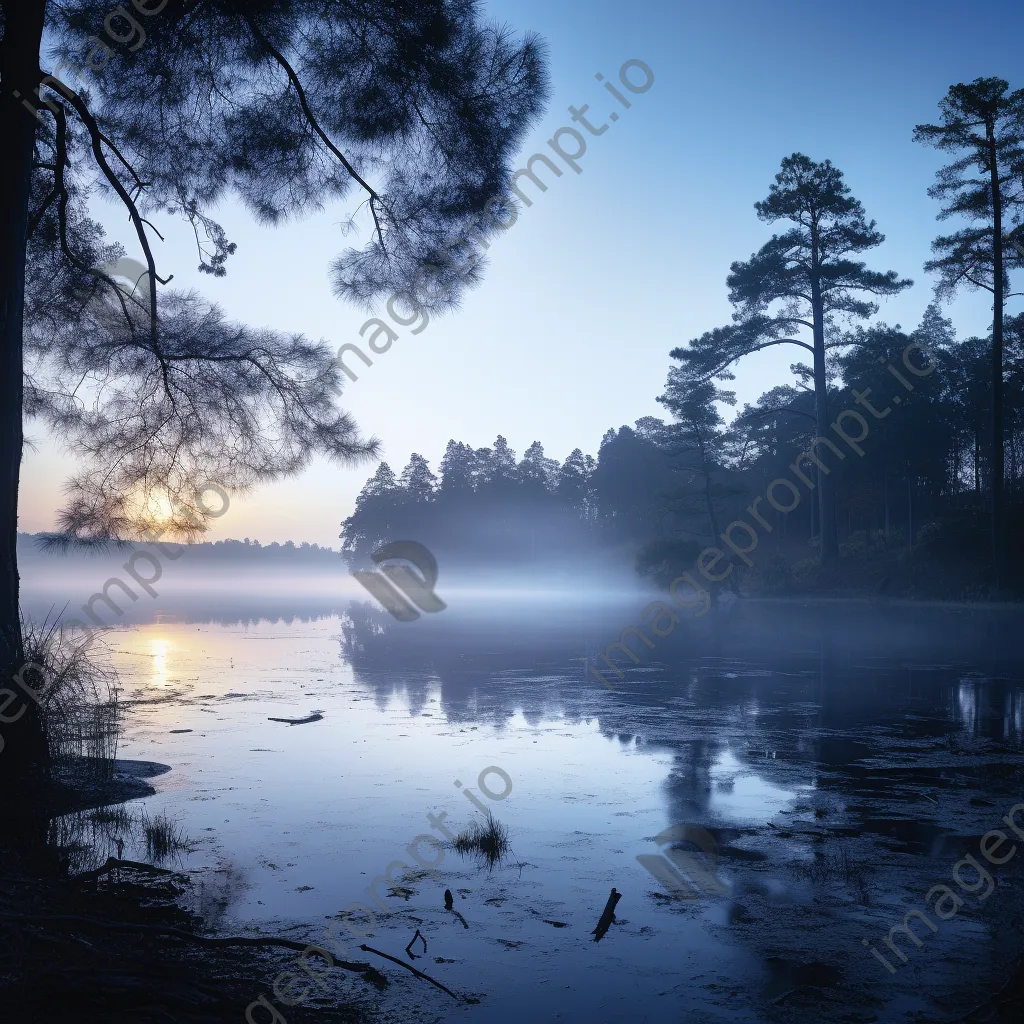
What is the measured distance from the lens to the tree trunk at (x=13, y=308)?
5918mm

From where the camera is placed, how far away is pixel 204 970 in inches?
138

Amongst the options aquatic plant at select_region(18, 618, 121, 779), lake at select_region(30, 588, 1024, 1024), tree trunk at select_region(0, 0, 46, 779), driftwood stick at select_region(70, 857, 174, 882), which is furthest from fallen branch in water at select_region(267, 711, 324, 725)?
driftwood stick at select_region(70, 857, 174, 882)

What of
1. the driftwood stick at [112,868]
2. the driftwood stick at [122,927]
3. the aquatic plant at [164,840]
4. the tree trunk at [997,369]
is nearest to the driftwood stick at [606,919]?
the driftwood stick at [122,927]

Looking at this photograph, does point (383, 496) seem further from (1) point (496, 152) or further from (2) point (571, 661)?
(1) point (496, 152)

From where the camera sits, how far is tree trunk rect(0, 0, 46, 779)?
5.92 metres

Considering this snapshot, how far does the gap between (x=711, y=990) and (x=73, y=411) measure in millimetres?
6871

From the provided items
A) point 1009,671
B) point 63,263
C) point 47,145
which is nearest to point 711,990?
point 63,263

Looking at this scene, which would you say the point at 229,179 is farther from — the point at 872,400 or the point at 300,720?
the point at 872,400

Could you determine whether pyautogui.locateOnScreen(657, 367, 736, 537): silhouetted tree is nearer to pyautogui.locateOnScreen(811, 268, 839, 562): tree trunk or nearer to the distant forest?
the distant forest

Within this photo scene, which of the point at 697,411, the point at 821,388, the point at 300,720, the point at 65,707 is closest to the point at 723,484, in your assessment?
the point at 697,411

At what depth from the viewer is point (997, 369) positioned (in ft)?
84.8

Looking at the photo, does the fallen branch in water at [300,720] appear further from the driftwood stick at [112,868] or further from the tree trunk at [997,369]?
the tree trunk at [997,369]

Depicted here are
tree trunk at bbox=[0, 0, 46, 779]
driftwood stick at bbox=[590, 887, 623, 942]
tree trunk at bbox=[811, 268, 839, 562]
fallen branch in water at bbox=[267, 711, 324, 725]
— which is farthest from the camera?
tree trunk at bbox=[811, 268, 839, 562]

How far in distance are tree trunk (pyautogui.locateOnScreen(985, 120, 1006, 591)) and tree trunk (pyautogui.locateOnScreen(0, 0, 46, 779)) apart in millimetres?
25284
